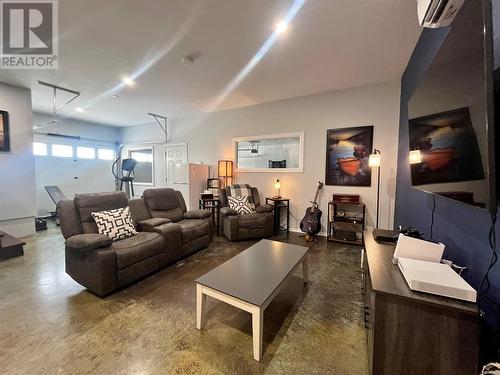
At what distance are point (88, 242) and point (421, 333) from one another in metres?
2.51

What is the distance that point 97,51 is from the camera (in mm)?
2654

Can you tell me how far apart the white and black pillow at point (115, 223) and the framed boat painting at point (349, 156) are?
3349 millimetres

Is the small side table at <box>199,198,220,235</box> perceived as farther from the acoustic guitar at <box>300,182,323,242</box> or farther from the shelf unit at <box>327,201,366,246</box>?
the shelf unit at <box>327,201,366,246</box>

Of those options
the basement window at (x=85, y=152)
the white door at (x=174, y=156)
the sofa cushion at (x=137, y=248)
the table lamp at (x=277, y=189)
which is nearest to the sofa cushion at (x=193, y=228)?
the sofa cushion at (x=137, y=248)

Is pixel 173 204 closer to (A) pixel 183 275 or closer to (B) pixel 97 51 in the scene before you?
(A) pixel 183 275

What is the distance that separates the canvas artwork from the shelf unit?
212 centimetres

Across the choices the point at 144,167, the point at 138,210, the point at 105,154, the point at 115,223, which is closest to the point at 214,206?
the point at 138,210

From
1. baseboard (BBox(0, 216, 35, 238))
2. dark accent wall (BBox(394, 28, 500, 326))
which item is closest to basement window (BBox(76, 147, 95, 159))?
baseboard (BBox(0, 216, 35, 238))

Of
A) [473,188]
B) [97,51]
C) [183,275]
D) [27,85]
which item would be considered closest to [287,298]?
[183,275]

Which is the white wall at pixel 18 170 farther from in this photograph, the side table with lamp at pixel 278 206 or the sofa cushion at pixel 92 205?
the side table with lamp at pixel 278 206

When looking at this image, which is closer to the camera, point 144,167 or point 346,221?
point 346,221

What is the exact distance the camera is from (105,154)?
6.99 metres

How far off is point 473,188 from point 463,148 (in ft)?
0.65

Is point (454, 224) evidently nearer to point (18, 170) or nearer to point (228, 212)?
point (228, 212)
